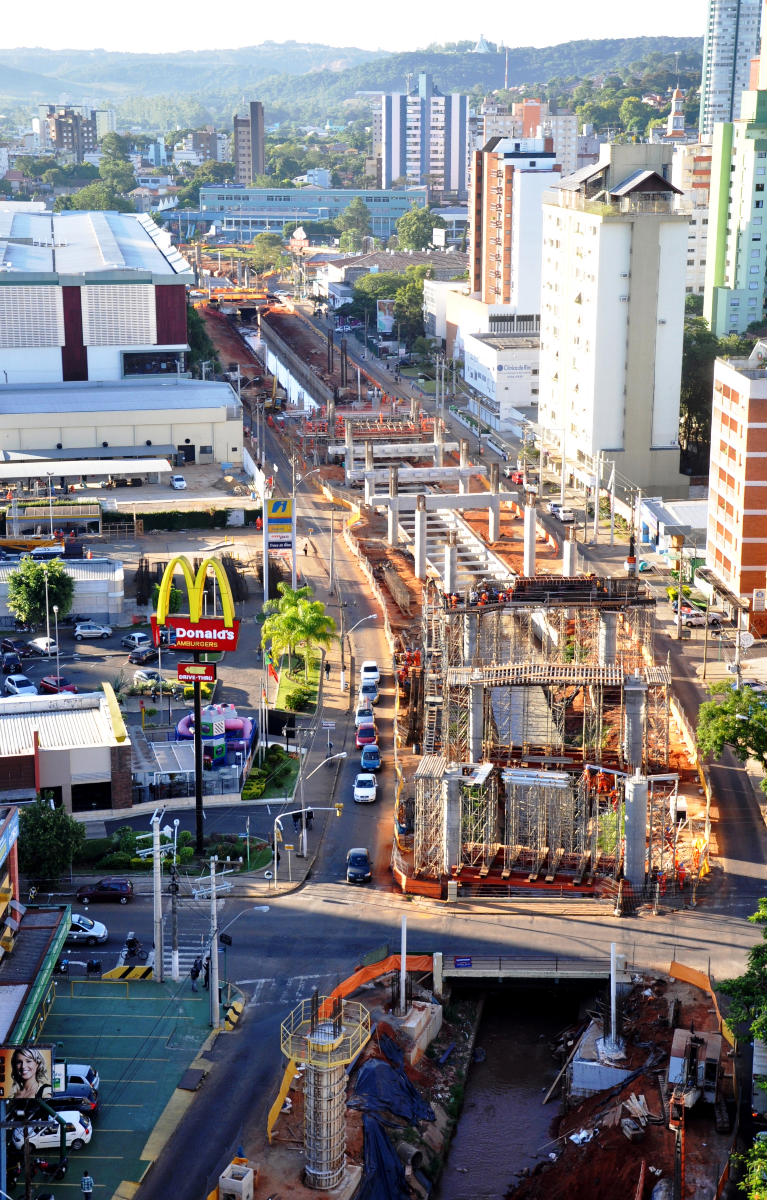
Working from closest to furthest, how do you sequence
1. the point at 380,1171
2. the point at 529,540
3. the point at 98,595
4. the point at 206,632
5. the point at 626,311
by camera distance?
1. the point at 380,1171
2. the point at 206,632
3. the point at 98,595
4. the point at 529,540
5. the point at 626,311

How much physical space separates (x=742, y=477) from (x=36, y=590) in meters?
32.1

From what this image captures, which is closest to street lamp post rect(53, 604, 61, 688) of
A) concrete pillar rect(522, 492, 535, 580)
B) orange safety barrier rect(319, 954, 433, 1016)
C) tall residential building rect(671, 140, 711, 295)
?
concrete pillar rect(522, 492, 535, 580)

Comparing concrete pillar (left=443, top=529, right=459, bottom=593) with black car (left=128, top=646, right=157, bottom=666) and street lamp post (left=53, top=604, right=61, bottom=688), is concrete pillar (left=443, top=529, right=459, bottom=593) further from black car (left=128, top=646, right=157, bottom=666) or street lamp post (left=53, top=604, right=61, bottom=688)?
street lamp post (left=53, top=604, right=61, bottom=688)

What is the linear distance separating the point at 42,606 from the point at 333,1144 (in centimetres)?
4396

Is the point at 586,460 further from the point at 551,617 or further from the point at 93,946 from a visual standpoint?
the point at 93,946

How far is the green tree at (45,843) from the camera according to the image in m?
50.4

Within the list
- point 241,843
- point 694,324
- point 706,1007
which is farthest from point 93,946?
point 694,324

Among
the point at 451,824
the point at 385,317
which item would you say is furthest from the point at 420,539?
the point at 385,317

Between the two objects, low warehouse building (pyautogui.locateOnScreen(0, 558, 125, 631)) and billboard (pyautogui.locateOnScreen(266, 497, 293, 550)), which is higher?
billboard (pyautogui.locateOnScreen(266, 497, 293, 550))

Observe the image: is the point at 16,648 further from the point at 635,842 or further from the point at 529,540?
the point at 635,842

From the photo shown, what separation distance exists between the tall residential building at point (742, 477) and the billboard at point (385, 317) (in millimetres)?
86549

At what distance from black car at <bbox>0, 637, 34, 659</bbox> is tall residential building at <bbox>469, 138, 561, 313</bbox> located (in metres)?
70.9

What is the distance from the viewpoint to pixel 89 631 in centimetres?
7631

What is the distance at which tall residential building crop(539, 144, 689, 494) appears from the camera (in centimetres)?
9806
